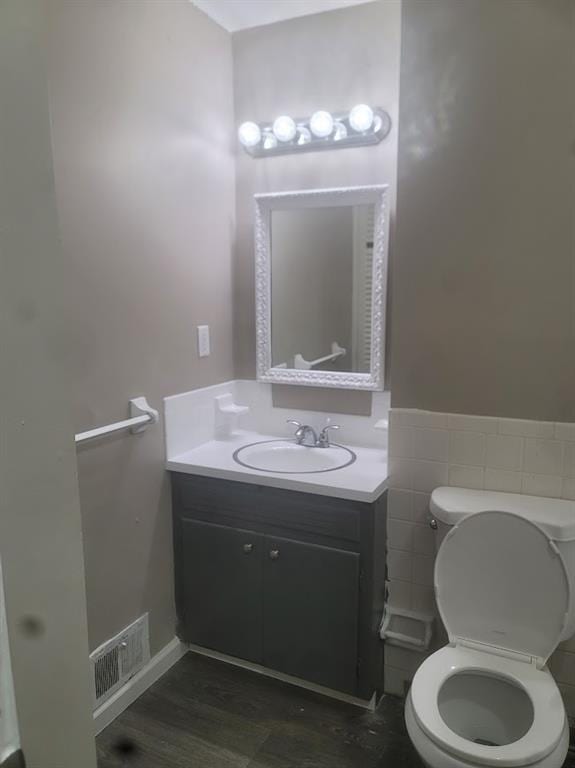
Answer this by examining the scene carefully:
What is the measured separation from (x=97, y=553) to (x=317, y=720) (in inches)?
38.4

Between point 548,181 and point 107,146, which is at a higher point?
point 107,146

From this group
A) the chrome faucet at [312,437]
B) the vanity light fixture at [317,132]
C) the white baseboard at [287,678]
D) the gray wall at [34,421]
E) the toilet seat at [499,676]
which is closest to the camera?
the gray wall at [34,421]

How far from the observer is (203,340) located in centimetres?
231

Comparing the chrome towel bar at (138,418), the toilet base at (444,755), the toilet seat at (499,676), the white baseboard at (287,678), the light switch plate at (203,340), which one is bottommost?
the white baseboard at (287,678)

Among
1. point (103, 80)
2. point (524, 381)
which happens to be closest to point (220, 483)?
point (524, 381)

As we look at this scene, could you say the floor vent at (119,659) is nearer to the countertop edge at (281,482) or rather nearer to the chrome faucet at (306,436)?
the countertop edge at (281,482)

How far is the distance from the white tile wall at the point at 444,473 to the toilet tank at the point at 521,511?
0.17 ft

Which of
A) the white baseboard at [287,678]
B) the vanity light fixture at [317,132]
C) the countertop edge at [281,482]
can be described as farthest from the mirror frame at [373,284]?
the white baseboard at [287,678]

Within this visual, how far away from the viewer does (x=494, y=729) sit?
1590mm

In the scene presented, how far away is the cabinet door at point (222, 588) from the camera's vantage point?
6.87 feet

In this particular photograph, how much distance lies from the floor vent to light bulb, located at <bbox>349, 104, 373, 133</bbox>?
2.02m

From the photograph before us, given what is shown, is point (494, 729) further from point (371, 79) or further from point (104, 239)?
point (371, 79)

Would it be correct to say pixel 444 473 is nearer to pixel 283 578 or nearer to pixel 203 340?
pixel 283 578

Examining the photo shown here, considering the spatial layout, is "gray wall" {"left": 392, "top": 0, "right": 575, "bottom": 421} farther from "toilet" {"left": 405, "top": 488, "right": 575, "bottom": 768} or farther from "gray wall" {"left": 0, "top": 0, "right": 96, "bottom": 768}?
"gray wall" {"left": 0, "top": 0, "right": 96, "bottom": 768}
